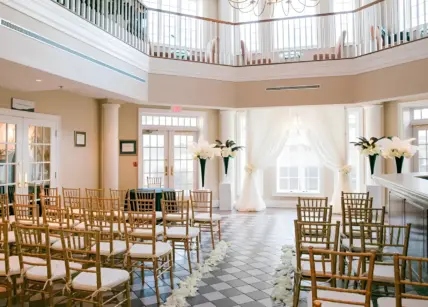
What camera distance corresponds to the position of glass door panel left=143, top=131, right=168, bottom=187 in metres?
9.74

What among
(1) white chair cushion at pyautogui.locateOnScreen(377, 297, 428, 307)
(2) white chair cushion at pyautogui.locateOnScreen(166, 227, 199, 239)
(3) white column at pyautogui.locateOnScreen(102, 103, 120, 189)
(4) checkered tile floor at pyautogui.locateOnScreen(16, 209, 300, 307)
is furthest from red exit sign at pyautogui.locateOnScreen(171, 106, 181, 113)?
(1) white chair cushion at pyautogui.locateOnScreen(377, 297, 428, 307)

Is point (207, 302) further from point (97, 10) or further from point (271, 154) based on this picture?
point (271, 154)

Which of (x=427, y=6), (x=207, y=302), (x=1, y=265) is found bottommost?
(x=207, y=302)

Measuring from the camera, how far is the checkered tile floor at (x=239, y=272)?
12.7 feet

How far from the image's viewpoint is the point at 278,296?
3.90m

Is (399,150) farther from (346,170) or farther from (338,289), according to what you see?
(338,289)

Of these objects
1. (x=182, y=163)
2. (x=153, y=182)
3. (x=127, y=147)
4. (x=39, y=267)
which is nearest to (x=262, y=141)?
(x=182, y=163)

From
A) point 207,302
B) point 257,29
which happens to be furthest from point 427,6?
point 207,302

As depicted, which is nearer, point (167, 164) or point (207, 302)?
point (207, 302)

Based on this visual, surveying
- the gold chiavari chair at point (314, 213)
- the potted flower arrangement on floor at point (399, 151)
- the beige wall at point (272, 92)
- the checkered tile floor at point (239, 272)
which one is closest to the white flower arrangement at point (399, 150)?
the potted flower arrangement on floor at point (399, 151)

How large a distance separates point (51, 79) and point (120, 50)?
1782mm

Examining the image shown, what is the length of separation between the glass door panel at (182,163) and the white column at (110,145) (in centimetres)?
159

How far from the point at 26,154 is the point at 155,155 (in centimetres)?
344

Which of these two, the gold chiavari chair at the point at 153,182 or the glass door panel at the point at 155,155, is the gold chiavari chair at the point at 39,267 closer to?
the gold chiavari chair at the point at 153,182
